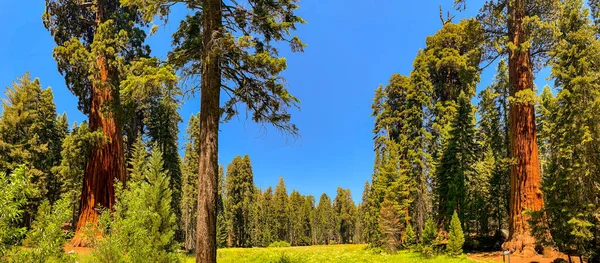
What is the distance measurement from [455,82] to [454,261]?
1979 centimetres

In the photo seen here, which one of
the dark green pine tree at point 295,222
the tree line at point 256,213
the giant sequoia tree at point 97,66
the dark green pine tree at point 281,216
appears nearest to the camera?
the giant sequoia tree at point 97,66

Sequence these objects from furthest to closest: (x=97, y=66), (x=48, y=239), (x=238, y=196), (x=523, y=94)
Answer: (x=238, y=196) < (x=97, y=66) < (x=523, y=94) < (x=48, y=239)

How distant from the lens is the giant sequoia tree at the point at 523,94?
47.0ft

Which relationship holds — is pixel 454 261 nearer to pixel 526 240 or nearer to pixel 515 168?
pixel 526 240

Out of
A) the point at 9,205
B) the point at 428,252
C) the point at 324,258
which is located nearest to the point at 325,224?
the point at 428,252

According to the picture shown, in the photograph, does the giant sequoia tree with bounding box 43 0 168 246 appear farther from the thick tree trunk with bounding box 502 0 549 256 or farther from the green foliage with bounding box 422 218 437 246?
the thick tree trunk with bounding box 502 0 549 256

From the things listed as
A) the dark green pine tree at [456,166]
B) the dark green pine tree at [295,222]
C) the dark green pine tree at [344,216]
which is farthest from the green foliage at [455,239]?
the dark green pine tree at [295,222]

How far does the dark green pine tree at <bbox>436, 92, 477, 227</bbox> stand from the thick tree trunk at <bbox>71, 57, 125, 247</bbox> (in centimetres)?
2229

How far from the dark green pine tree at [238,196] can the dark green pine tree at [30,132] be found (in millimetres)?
22234

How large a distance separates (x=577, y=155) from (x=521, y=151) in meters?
3.16

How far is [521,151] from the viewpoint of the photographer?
1498 cm

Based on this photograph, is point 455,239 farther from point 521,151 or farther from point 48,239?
point 48,239

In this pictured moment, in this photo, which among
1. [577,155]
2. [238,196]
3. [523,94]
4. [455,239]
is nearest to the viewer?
[577,155]

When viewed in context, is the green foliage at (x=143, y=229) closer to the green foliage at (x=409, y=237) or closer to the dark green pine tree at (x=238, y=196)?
the green foliage at (x=409, y=237)
